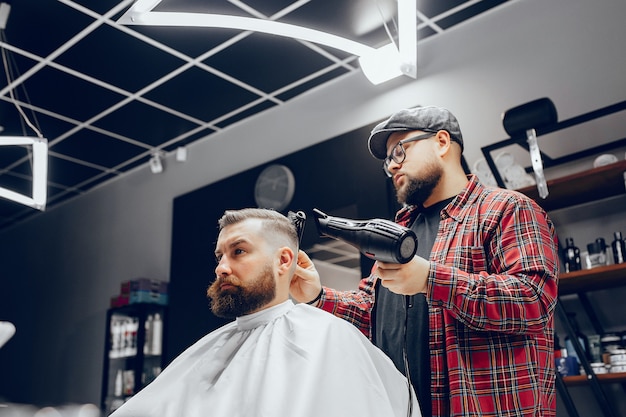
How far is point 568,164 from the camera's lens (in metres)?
2.93

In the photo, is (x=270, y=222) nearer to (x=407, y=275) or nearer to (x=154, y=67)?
(x=407, y=275)

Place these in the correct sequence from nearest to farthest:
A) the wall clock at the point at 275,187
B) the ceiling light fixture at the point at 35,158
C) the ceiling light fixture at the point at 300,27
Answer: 1. the ceiling light fixture at the point at 300,27
2. the ceiling light fixture at the point at 35,158
3. the wall clock at the point at 275,187

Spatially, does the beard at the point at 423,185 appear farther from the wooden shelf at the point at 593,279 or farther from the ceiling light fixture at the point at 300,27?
the wooden shelf at the point at 593,279

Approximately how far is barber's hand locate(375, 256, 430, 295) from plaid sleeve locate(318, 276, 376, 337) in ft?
1.35

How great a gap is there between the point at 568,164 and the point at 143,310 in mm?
3148

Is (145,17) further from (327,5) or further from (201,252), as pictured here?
(201,252)

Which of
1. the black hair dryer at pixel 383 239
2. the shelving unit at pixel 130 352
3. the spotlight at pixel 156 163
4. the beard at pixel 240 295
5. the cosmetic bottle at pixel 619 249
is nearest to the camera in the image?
A: the black hair dryer at pixel 383 239

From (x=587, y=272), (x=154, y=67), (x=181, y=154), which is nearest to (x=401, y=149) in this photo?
(x=587, y=272)

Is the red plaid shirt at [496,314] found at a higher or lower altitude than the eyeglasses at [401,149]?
lower

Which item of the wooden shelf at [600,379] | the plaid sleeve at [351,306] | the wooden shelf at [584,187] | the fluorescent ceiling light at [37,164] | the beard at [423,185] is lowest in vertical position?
the wooden shelf at [600,379]

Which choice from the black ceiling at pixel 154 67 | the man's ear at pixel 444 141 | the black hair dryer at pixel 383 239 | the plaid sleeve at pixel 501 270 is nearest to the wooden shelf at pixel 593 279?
the plaid sleeve at pixel 501 270

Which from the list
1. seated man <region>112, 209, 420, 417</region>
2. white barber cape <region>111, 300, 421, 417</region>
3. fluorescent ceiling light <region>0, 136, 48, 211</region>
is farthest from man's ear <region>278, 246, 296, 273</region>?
fluorescent ceiling light <region>0, 136, 48, 211</region>

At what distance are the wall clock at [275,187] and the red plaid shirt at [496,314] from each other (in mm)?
2430

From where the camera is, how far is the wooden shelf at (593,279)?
2.39m
